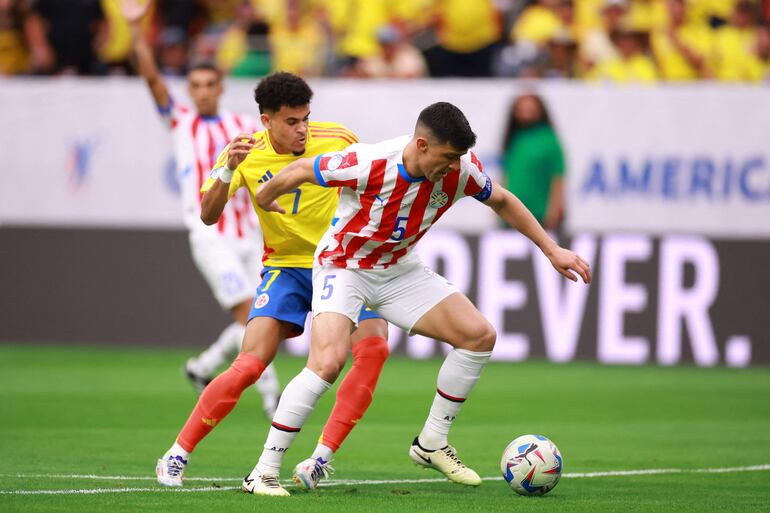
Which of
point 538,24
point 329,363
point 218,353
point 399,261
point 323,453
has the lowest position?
point 218,353

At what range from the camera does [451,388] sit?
25.6 ft

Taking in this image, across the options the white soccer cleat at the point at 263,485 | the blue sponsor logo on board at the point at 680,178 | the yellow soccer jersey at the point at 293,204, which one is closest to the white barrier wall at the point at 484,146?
the blue sponsor logo on board at the point at 680,178

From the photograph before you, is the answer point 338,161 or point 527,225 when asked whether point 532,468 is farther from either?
point 338,161

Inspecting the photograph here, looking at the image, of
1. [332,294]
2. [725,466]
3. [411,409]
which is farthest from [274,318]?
[411,409]

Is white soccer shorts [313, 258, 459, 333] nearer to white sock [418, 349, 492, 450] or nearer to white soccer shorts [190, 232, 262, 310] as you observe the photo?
white sock [418, 349, 492, 450]

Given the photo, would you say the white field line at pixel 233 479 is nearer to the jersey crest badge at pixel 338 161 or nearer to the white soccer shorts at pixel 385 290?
the white soccer shorts at pixel 385 290

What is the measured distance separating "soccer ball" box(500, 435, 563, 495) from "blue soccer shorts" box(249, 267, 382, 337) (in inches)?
49.2

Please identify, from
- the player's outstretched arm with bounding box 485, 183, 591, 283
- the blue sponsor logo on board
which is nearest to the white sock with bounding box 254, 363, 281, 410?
the player's outstretched arm with bounding box 485, 183, 591, 283

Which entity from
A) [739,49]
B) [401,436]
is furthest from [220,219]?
[739,49]

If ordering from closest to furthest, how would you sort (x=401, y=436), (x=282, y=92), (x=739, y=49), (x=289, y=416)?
(x=289, y=416) → (x=282, y=92) → (x=401, y=436) → (x=739, y=49)

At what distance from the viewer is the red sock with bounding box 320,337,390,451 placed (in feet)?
25.3

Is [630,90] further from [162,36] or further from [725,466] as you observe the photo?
[725,466]

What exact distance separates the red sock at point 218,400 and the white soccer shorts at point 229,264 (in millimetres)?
3288

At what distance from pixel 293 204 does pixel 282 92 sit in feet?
2.64
